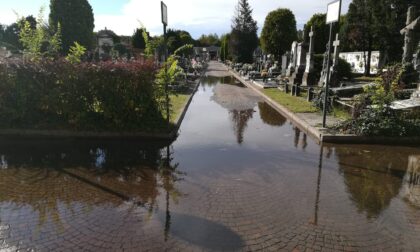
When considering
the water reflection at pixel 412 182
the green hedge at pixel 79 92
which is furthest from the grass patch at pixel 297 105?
the green hedge at pixel 79 92

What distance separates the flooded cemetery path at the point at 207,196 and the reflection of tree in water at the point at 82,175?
0.06 feet

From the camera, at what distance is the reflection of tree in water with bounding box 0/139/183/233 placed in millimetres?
5105

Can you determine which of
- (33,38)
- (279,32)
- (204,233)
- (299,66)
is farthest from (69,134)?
(279,32)

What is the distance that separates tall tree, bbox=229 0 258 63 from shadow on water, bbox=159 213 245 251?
56.9 metres

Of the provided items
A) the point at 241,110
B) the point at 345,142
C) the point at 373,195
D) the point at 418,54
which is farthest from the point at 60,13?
the point at 373,195

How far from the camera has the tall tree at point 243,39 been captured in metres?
59.9

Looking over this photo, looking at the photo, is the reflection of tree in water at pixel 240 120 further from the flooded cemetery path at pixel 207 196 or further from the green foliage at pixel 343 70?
the green foliage at pixel 343 70

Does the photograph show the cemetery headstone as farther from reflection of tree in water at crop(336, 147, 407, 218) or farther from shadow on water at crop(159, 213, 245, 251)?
shadow on water at crop(159, 213, 245, 251)

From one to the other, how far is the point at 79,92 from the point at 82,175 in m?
3.37

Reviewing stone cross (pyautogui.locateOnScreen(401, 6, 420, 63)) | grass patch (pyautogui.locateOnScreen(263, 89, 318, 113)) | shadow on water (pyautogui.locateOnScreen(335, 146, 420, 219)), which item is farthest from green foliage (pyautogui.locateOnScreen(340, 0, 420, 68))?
shadow on water (pyautogui.locateOnScreen(335, 146, 420, 219))

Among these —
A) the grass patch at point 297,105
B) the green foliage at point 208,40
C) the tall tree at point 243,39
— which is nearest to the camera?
the grass patch at point 297,105

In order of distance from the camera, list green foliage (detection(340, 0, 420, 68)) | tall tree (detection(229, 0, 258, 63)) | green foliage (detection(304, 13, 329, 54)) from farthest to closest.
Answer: tall tree (detection(229, 0, 258, 63))
green foliage (detection(304, 13, 329, 54))
green foliage (detection(340, 0, 420, 68))

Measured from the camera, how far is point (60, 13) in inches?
1462

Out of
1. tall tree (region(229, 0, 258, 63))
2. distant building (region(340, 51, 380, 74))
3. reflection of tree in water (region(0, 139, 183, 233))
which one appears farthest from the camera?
tall tree (region(229, 0, 258, 63))
